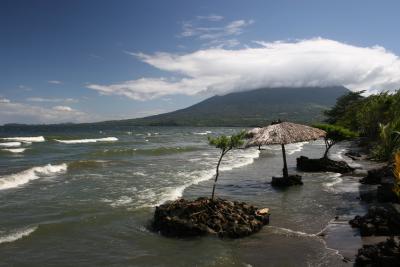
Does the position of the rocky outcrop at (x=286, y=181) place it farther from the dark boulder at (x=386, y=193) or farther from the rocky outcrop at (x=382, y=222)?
the rocky outcrop at (x=382, y=222)

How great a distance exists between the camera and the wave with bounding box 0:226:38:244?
41.4ft

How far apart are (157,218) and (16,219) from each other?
5.63 m

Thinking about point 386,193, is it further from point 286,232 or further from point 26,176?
point 26,176

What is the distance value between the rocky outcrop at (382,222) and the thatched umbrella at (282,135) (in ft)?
28.1

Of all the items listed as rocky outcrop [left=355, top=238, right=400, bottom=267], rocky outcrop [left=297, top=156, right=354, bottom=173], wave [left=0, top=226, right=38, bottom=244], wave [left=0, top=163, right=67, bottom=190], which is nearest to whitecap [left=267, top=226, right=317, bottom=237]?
rocky outcrop [left=355, top=238, right=400, bottom=267]

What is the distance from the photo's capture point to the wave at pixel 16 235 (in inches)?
497

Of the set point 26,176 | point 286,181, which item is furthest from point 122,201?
point 26,176

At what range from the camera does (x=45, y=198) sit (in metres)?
19.0

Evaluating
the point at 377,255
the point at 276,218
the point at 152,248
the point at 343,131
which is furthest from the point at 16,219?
the point at 343,131

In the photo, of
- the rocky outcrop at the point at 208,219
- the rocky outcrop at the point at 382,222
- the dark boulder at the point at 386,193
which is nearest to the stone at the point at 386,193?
the dark boulder at the point at 386,193

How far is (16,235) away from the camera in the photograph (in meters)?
13.1

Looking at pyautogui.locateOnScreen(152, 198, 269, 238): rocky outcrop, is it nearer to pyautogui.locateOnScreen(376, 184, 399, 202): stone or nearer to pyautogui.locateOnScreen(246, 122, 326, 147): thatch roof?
pyautogui.locateOnScreen(376, 184, 399, 202): stone

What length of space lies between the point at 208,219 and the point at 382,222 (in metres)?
5.39

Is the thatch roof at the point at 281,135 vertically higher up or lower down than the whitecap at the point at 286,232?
higher up
